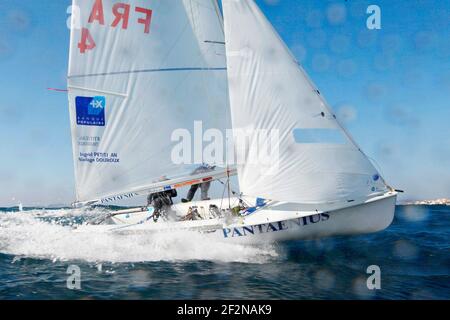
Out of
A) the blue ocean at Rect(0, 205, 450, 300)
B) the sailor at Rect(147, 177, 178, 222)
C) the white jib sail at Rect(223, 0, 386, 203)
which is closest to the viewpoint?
the blue ocean at Rect(0, 205, 450, 300)

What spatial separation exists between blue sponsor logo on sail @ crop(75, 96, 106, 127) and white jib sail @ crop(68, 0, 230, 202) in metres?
0.03

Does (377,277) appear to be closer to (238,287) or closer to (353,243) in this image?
(238,287)

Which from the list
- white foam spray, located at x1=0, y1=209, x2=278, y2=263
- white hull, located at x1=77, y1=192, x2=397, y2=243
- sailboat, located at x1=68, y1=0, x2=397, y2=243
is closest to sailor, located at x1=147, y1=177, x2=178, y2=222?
sailboat, located at x1=68, y1=0, x2=397, y2=243

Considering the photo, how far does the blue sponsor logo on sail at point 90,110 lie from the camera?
469 inches

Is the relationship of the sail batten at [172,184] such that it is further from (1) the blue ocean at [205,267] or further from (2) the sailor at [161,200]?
(1) the blue ocean at [205,267]

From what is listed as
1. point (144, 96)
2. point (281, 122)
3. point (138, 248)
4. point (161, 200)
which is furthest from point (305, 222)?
point (144, 96)

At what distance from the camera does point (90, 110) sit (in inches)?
469

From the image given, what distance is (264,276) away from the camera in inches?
332

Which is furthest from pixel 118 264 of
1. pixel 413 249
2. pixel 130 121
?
pixel 413 249

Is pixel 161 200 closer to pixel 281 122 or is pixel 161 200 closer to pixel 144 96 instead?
pixel 144 96

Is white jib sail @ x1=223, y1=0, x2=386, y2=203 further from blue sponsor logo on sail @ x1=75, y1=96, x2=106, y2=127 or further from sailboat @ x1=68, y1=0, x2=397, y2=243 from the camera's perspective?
blue sponsor logo on sail @ x1=75, y1=96, x2=106, y2=127

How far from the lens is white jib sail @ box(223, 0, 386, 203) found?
9562mm

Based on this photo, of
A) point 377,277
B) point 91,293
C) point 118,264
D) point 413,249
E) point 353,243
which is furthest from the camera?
point 353,243
